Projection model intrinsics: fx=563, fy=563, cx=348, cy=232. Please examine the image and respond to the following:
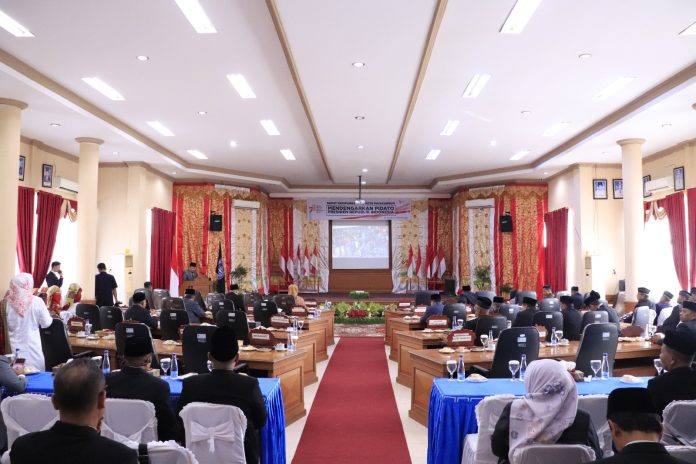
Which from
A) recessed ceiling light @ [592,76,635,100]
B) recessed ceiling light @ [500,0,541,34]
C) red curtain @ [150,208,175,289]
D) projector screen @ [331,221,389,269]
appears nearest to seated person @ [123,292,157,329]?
recessed ceiling light @ [500,0,541,34]

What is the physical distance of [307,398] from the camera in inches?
262

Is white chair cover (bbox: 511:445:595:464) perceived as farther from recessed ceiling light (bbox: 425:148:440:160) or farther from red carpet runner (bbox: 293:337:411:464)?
recessed ceiling light (bbox: 425:148:440:160)

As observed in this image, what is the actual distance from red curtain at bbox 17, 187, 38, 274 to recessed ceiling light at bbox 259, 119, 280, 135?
4689 millimetres

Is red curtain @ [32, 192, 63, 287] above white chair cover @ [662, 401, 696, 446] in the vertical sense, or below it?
above

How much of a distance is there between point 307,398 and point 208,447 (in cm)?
370

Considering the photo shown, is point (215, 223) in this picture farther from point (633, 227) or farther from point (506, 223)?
point (633, 227)

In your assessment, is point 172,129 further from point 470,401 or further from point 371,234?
point 371,234

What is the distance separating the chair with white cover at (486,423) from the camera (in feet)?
10.6

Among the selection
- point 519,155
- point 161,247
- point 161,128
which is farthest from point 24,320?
point 519,155

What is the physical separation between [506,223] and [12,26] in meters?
13.9

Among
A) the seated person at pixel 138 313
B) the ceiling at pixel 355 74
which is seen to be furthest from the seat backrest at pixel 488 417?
the seated person at pixel 138 313

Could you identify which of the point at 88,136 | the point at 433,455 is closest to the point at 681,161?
the point at 433,455

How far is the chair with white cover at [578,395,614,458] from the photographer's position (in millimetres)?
3289

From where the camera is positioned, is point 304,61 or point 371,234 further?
point 371,234
